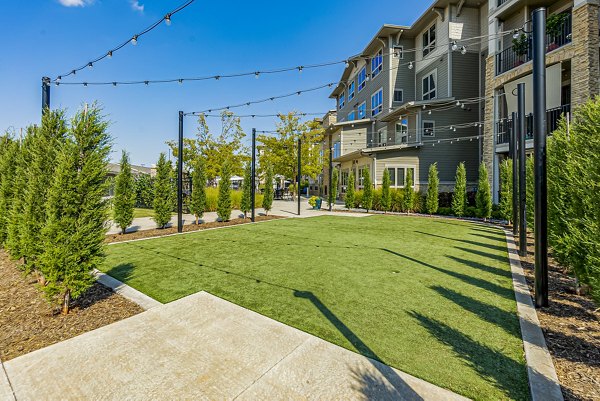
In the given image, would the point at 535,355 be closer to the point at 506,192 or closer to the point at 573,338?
the point at 573,338

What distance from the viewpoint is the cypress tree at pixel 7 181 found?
18.8 feet

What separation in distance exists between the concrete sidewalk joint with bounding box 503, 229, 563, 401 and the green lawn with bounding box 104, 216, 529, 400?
74 millimetres

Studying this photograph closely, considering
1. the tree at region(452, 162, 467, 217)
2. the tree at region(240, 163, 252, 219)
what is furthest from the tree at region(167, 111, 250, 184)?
the tree at region(452, 162, 467, 217)

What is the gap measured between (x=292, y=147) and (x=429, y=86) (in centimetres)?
1470

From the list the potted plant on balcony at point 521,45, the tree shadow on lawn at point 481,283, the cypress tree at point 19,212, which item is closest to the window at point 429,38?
the potted plant on balcony at point 521,45

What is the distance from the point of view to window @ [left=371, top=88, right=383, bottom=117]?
71.3ft

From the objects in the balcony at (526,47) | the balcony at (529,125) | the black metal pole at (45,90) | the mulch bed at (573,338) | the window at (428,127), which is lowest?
the mulch bed at (573,338)

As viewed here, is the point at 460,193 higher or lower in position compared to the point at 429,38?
lower

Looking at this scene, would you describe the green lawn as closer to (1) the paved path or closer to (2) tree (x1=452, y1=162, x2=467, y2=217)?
(1) the paved path

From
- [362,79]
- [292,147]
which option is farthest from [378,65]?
[292,147]

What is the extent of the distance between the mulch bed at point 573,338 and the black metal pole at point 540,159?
32 centimetres

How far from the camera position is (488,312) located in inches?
138

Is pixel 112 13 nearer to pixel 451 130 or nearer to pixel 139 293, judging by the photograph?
pixel 139 293

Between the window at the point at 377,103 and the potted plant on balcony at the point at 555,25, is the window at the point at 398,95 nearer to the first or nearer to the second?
the window at the point at 377,103
